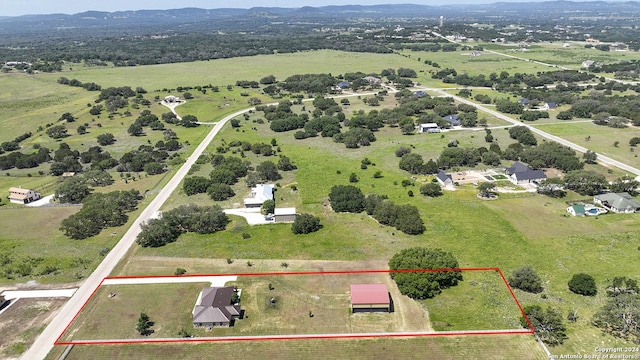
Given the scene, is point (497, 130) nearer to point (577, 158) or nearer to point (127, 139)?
point (577, 158)

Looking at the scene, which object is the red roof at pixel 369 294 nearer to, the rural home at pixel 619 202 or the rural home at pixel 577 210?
the rural home at pixel 577 210

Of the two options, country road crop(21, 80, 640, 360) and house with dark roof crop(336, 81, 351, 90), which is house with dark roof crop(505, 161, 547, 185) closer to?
country road crop(21, 80, 640, 360)

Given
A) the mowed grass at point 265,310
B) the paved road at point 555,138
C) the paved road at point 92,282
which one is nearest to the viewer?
the paved road at point 92,282

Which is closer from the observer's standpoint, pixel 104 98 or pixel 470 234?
pixel 470 234

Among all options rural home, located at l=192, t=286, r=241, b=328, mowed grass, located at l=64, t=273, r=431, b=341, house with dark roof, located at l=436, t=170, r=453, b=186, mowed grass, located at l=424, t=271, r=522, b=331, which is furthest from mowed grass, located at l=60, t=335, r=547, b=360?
house with dark roof, located at l=436, t=170, r=453, b=186

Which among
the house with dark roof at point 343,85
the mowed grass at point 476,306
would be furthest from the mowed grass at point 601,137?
the house with dark roof at point 343,85

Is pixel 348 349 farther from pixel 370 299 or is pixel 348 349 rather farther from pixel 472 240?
pixel 472 240

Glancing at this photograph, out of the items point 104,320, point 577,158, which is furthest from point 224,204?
point 577,158
